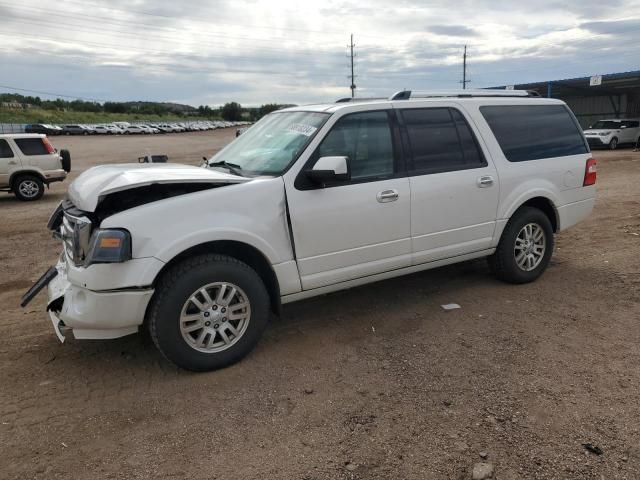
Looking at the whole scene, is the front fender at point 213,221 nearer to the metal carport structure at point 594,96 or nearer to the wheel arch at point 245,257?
the wheel arch at point 245,257

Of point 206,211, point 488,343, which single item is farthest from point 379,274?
point 206,211

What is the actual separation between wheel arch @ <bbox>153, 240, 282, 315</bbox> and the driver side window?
3.01 feet

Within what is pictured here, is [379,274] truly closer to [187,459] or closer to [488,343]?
[488,343]

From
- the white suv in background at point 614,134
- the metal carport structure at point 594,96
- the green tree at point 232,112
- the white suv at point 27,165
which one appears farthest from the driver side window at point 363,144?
the green tree at point 232,112

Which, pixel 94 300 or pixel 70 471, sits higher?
pixel 94 300

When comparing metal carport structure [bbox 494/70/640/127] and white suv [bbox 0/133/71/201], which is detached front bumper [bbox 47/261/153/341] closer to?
white suv [bbox 0/133/71/201]

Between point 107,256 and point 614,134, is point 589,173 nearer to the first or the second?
point 107,256

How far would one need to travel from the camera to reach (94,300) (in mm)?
3332

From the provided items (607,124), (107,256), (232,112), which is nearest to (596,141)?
(607,124)

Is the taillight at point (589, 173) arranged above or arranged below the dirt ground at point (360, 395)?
above

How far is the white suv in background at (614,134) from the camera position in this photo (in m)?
25.4

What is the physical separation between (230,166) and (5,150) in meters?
11.6

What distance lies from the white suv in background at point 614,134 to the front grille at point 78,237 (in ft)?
86.9

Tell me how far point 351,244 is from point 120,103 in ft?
423
